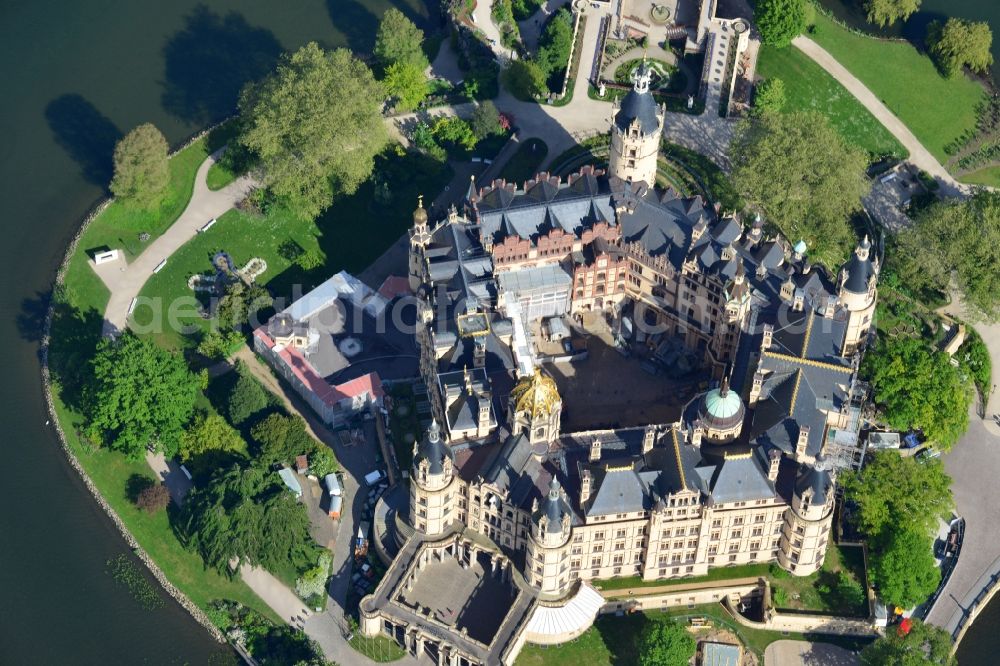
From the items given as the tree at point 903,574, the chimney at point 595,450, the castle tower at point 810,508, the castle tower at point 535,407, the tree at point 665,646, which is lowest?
the tree at point 665,646

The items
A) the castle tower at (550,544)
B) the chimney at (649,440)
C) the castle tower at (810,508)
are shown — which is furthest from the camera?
the chimney at (649,440)

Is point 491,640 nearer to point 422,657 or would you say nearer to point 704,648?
point 422,657

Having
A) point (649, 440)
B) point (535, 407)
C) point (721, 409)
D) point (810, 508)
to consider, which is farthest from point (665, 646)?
point (535, 407)

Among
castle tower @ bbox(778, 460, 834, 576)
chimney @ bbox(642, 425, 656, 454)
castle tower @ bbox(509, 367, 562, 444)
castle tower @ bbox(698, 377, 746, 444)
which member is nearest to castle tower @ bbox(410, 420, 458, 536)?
castle tower @ bbox(509, 367, 562, 444)

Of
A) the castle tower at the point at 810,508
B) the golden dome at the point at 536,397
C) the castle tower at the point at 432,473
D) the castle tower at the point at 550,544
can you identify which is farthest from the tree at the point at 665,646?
the castle tower at the point at 432,473

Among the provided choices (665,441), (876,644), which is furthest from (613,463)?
(876,644)

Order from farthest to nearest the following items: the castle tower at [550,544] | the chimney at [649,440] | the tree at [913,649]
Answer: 1. the chimney at [649,440]
2. the tree at [913,649]
3. the castle tower at [550,544]

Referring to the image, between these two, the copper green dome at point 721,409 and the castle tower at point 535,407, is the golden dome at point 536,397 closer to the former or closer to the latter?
the castle tower at point 535,407
